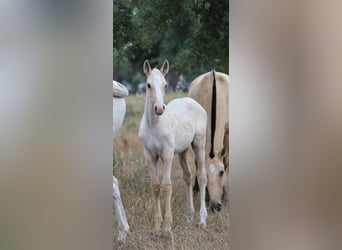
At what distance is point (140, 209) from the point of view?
115 inches

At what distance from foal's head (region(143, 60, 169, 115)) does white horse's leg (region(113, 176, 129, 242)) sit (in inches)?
17.3

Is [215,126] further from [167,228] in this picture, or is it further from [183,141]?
[167,228]

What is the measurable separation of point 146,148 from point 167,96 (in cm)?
29

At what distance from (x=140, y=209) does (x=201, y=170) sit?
1.24ft

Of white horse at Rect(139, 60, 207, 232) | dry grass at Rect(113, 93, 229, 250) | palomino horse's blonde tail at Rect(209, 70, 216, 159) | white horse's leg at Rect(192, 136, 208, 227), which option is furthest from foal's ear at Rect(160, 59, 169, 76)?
white horse's leg at Rect(192, 136, 208, 227)

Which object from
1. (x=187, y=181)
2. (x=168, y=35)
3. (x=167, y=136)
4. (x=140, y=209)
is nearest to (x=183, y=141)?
(x=167, y=136)

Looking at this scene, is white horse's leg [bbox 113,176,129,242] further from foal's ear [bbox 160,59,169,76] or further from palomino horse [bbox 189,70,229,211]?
foal's ear [bbox 160,59,169,76]

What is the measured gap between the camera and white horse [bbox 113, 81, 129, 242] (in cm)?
287

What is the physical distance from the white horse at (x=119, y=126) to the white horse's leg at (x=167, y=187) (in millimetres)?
212

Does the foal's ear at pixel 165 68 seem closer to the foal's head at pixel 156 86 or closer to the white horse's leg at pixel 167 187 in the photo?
the foal's head at pixel 156 86

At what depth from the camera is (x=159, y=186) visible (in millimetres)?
2928

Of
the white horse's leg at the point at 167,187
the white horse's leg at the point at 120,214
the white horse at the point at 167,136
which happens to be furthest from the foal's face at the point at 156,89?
the white horse's leg at the point at 120,214

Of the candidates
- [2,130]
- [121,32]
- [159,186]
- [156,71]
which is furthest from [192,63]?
[2,130]

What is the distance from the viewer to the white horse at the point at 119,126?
287 cm
